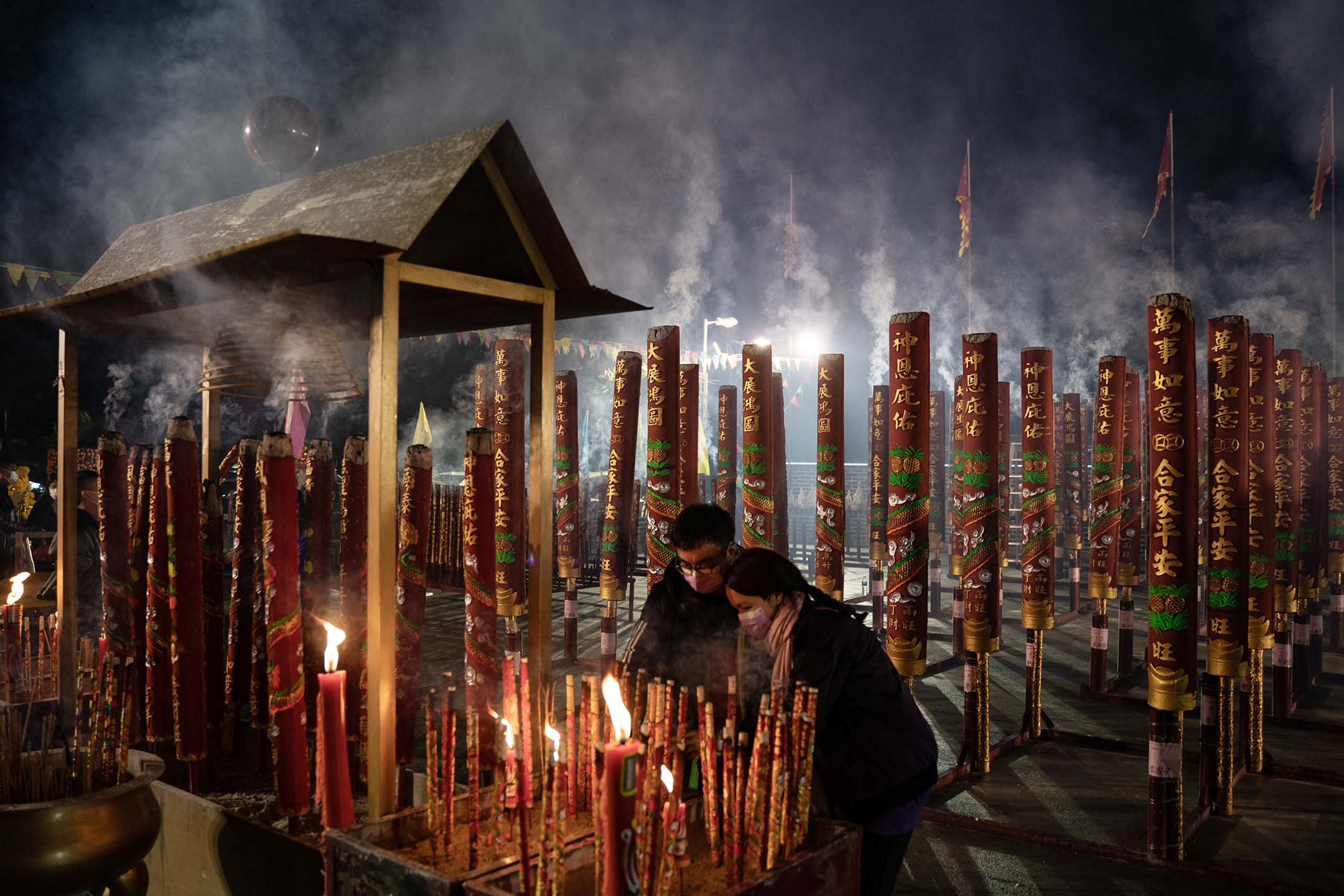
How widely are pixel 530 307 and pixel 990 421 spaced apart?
296 centimetres

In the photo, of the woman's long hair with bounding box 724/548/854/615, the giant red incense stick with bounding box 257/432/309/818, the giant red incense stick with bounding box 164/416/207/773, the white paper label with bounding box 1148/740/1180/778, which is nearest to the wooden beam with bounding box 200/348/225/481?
the giant red incense stick with bounding box 164/416/207/773

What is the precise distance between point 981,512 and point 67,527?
4.20 m

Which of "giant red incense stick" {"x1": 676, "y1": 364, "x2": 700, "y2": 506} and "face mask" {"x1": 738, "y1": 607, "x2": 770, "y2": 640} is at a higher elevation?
"giant red incense stick" {"x1": 676, "y1": 364, "x2": 700, "y2": 506}

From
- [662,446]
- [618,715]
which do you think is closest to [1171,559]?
[662,446]

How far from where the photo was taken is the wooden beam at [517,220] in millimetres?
2475

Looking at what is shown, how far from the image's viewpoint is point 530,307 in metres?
2.86

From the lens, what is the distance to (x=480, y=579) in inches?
112

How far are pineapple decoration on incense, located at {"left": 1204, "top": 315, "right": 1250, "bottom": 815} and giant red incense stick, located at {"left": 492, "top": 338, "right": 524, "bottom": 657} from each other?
373 cm

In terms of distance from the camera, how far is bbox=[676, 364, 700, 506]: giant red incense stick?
5656 millimetres

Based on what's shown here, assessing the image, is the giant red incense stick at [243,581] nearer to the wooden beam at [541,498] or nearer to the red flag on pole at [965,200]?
the wooden beam at [541,498]

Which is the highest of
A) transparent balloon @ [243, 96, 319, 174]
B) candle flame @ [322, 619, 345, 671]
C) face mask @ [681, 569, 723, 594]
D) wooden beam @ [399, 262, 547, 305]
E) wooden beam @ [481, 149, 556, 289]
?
transparent balloon @ [243, 96, 319, 174]

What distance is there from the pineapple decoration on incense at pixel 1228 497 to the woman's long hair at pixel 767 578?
268 centimetres

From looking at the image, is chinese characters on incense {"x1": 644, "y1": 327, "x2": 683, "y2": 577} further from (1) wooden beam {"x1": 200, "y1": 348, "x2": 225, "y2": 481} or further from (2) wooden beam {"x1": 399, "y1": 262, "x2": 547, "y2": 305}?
(2) wooden beam {"x1": 399, "y1": 262, "x2": 547, "y2": 305}

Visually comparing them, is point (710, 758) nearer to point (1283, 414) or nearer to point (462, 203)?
point (462, 203)
